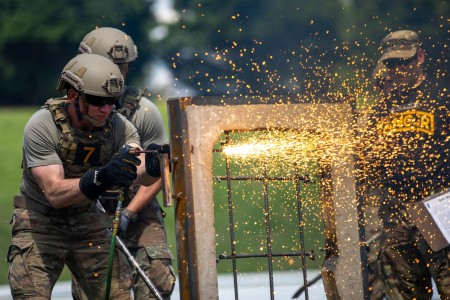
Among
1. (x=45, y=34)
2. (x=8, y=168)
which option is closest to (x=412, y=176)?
(x=8, y=168)

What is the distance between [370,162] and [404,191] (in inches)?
15.7

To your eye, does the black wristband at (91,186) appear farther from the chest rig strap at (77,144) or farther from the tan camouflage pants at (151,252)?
the tan camouflage pants at (151,252)

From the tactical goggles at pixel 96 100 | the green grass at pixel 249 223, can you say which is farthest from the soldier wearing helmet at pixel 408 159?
the green grass at pixel 249 223

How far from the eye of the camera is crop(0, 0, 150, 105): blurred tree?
46625 mm

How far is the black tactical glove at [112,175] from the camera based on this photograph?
297 inches

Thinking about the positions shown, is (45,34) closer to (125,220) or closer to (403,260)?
(403,260)

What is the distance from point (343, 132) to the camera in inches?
328

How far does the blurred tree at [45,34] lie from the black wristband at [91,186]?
124 feet

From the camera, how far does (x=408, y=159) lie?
32.3 feet

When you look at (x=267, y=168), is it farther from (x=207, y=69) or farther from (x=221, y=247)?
(x=207, y=69)

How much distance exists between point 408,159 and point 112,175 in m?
3.06

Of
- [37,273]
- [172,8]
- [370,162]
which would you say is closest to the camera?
[37,273]

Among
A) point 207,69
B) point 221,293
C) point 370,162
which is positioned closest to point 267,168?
point 370,162

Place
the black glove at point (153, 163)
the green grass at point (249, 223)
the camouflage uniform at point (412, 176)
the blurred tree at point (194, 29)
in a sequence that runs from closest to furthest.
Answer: the black glove at point (153, 163) < the camouflage uniform at point (412, 176) < the green grass at point (249, 223) < the blurred tree at point (194, 29)
